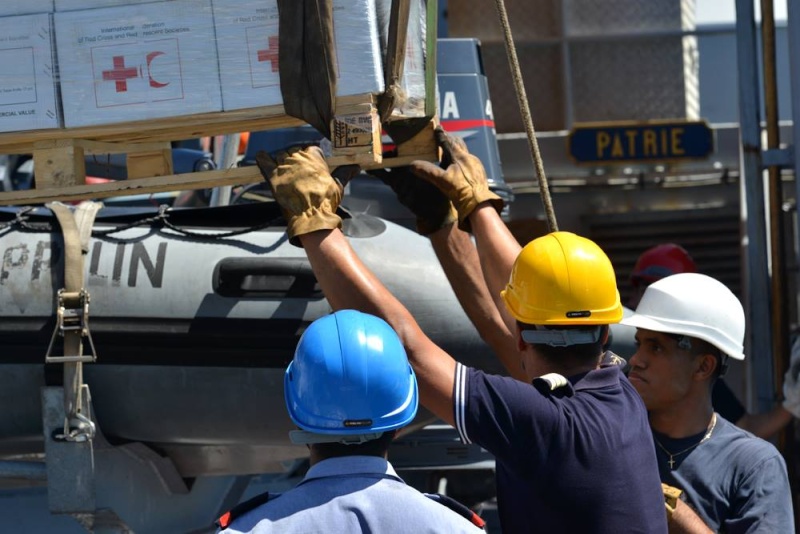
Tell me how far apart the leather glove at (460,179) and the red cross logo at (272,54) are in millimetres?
597

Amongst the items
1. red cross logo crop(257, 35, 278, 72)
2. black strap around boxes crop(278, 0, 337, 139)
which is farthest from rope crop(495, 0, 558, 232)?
red cross logo crop(257, 35, 278, 72)

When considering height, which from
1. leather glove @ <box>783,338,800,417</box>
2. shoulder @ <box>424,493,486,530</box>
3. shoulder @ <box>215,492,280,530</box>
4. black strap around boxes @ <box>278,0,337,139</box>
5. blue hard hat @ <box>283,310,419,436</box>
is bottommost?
leather glove @ <box>783,338,800,417</box>

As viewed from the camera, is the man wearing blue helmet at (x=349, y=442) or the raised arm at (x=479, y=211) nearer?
the man wearing blue helmet at (x=349, y=442)

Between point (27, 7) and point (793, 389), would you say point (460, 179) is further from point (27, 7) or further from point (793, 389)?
point (793, 389)

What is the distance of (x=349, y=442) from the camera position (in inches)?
87.9

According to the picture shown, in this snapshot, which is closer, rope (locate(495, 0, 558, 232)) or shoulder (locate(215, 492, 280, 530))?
shoulder (locate(215, 492, 280, 530))

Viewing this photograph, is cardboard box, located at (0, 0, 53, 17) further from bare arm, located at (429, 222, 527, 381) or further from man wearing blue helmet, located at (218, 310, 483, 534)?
man wearing blue helmet, located at (218, 310, 483, 534)

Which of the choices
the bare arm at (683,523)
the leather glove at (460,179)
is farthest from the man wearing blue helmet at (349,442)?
the leather glove at (460,179)

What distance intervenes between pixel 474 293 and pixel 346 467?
1399 mm

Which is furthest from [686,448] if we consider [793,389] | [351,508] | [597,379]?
[351,508]

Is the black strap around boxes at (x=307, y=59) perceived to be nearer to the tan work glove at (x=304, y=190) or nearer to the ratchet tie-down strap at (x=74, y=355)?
the tan work glove at (x=304, y=190)

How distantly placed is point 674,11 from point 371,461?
22.0ft

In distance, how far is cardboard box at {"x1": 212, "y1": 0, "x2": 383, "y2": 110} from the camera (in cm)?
323

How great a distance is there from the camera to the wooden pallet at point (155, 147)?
3.26m
